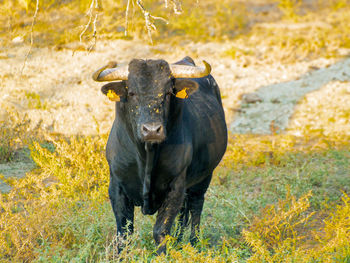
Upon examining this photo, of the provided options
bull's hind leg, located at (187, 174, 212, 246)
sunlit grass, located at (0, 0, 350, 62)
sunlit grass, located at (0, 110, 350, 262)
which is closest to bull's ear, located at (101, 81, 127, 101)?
sunlit grass, located at (0, 110, 350, 262)

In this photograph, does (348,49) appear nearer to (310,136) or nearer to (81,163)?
(310,136)

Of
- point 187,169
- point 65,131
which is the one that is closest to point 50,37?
point 65,131

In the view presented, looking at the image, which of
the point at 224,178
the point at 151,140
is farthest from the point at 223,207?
the point at 151,140

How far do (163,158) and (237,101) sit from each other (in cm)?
680

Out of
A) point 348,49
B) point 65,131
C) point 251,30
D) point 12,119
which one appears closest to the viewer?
point 12,119

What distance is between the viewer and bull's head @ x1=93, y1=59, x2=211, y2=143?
13.3ft

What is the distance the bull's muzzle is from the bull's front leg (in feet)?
2.38

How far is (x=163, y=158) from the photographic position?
4.50 m

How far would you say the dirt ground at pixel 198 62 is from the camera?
989 cm

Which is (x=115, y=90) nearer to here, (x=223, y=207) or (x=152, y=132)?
(x=152, y=132)

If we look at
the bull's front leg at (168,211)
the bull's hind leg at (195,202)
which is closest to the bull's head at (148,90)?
the bull's front leg at (168,211)

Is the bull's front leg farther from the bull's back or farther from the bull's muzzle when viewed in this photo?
the bull's muzzle

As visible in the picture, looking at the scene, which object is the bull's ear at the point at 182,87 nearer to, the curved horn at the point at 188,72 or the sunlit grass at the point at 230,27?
the curved horn at the point at 188,72

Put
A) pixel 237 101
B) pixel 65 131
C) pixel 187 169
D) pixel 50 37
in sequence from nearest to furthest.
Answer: pixel 187 169, pixel 65 131, pixel 237 101, pixel 50 37
